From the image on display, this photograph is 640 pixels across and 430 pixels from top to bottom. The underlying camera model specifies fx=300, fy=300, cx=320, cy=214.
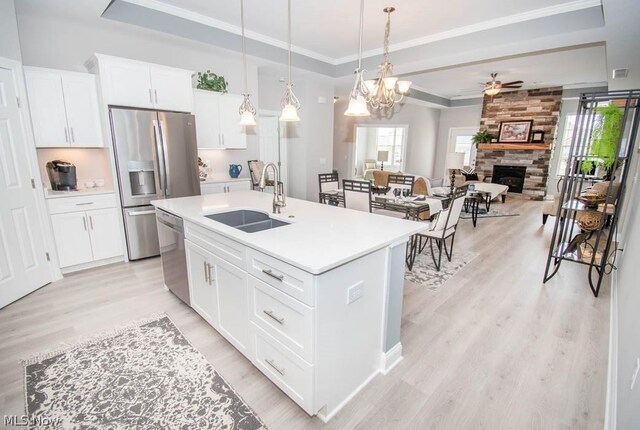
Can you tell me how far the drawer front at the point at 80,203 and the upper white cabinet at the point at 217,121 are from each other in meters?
1.44

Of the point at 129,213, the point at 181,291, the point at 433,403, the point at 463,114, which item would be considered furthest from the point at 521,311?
the point at 463,114

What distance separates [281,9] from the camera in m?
3.62

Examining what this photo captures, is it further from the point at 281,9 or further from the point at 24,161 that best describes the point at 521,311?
the point at 24,161

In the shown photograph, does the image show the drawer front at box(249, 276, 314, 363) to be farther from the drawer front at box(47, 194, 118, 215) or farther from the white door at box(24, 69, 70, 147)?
the white door at box(24, 69, 70, 147)

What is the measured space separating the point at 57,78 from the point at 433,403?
4.67 metres

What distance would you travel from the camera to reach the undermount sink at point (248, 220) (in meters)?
2.45

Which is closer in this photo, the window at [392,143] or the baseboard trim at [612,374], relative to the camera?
the baseboard trim at [612,374]

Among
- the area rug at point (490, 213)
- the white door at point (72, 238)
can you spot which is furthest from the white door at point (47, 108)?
the area rug at point (490, 213)

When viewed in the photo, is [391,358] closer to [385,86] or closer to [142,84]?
[385,86]

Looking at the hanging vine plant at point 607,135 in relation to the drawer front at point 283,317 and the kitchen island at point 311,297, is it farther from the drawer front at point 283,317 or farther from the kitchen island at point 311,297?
the drawer front at point 283,317

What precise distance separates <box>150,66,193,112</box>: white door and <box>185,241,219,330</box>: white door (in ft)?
7.76

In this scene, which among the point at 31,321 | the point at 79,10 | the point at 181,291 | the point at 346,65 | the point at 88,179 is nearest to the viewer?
the point at 31,321

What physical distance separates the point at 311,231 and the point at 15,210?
9.89 feet

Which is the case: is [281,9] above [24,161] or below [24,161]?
above
